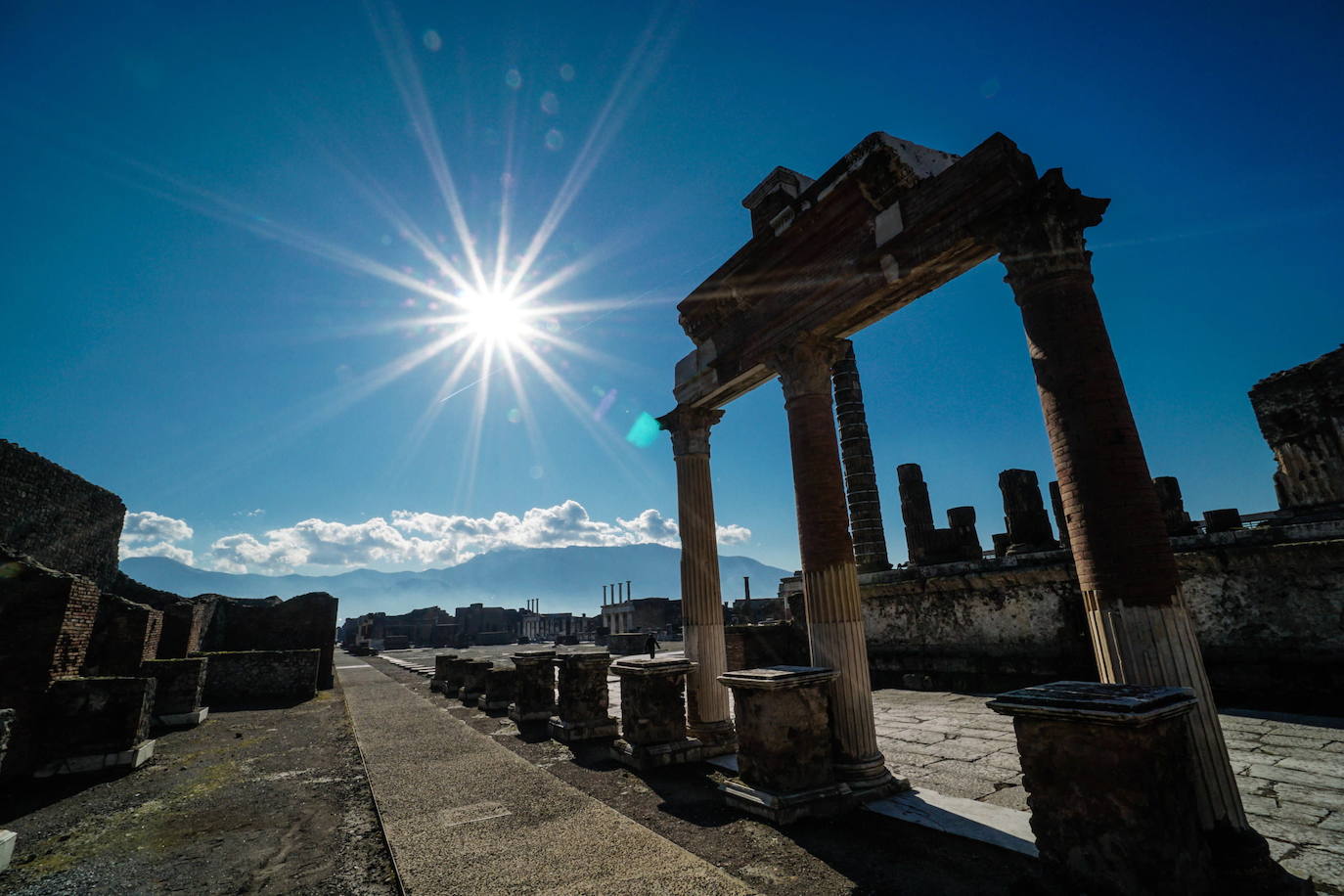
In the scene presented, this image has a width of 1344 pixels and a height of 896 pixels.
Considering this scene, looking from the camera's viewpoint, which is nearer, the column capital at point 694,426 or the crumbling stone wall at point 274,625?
the column capital at point 694,426

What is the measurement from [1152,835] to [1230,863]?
80 centimetres

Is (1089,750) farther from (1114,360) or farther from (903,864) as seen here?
(1114,360)

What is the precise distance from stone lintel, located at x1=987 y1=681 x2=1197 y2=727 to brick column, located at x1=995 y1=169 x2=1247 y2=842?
0.65m

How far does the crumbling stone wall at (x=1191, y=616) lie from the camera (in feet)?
23.9

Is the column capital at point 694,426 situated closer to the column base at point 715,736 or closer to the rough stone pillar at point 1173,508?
the column base at point 715,736

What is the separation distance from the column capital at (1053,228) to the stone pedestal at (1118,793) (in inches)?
114

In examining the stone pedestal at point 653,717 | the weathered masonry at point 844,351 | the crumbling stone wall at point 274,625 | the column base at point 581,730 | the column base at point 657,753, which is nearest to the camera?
the weathered masonry at point 844,351

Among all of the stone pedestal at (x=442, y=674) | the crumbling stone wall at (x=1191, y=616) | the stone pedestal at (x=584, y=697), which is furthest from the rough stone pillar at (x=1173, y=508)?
the stone pedestal at (x=442, y=674)

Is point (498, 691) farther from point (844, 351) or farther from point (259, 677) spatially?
point (844, 351)

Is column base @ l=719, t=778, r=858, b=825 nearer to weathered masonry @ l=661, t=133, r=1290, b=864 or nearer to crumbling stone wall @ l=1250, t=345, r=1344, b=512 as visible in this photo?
weathered masonry @ l=661, t=133, r=1290, b=864

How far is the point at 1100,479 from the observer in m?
3.66

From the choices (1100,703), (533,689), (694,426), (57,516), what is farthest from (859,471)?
(57,516)

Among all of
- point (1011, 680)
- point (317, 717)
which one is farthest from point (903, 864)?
point (317, 717)

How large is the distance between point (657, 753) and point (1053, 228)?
610cm
